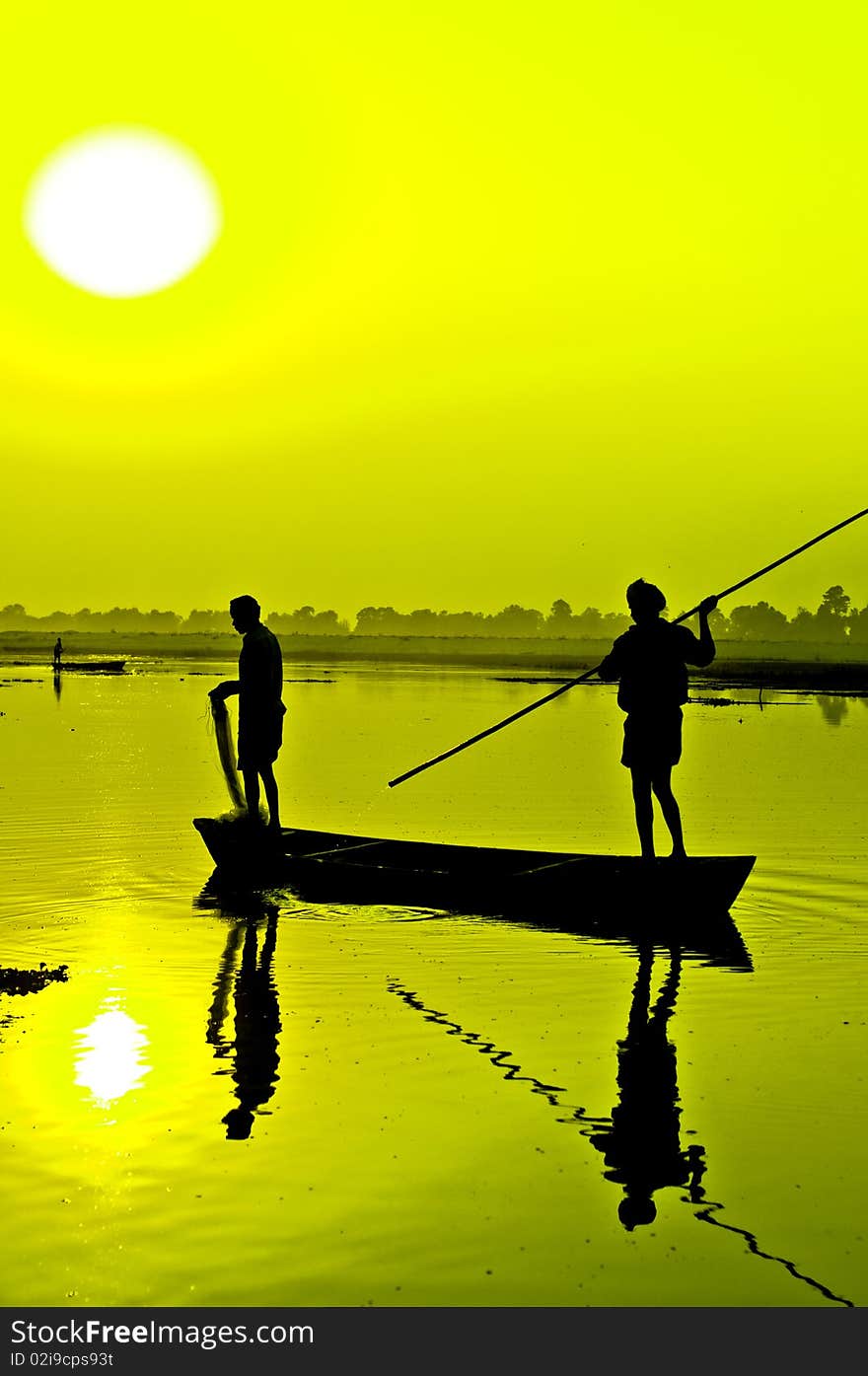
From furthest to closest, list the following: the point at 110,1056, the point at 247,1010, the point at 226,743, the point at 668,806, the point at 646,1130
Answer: the point at 226,743
the point at 668,806
the point at 247,1010
the point at 110,1056
the point at 646,1130

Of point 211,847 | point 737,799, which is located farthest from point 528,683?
point 211,847

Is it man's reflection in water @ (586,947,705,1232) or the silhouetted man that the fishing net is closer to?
the silhouetted man

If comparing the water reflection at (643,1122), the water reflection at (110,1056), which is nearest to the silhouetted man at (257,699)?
the water reflection at (643,1122)

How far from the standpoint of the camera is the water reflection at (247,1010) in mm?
8297

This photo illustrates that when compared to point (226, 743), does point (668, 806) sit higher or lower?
lower

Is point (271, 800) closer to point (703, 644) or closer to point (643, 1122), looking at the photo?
point (703, 644)

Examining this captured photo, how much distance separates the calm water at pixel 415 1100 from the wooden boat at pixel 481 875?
0.99 ft

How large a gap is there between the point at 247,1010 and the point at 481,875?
4384 mm

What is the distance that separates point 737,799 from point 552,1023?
1506 centimetres

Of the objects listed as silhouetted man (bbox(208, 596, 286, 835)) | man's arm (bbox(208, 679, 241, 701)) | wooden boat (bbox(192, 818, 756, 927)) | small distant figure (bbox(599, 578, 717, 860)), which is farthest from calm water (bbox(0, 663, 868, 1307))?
man's arm (bbox(208, 679, 241, 701))

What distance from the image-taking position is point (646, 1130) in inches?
307

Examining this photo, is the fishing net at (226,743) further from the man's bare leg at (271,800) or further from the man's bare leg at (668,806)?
the man's bare leg at (668,806)

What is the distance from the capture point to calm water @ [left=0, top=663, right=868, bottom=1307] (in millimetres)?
6176

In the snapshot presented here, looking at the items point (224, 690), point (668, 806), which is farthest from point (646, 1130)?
point (224, 690)
